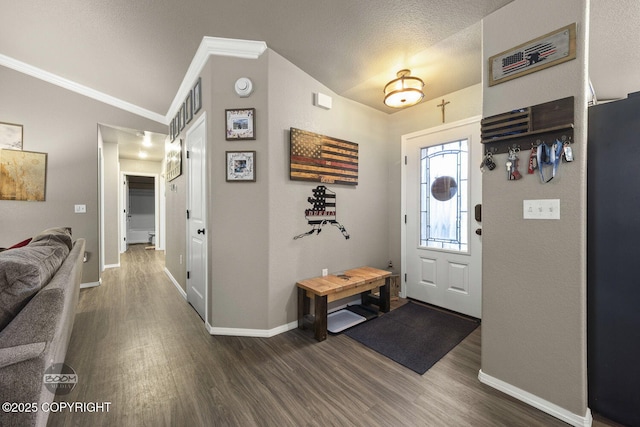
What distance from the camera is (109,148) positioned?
5098mm

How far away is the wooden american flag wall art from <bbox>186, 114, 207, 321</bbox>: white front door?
890 mm

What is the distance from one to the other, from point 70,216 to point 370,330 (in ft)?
14.3

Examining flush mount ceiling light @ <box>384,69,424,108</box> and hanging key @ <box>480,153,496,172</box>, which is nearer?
hanging key @ <box>480,153,496,172</box>

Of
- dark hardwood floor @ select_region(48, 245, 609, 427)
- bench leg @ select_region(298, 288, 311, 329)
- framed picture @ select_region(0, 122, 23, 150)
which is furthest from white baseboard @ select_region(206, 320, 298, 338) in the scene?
framed picture @ select_region(0, 122, 23, 150)

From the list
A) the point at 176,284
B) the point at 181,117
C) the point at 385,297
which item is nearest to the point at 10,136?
the point at 181,117

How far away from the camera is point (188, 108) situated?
3062 millimetres

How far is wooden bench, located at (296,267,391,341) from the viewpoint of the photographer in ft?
7.61

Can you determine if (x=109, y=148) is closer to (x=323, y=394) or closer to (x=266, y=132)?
(x=266, y=132)

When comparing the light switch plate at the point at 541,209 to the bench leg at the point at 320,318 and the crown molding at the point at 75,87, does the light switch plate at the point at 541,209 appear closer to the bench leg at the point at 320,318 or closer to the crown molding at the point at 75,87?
the bench leg at the point at 320,318

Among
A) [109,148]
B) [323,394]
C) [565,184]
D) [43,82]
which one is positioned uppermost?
[43,82]

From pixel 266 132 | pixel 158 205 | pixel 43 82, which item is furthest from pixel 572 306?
pixel 158 205

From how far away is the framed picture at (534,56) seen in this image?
147cm

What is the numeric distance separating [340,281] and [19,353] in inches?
83.0

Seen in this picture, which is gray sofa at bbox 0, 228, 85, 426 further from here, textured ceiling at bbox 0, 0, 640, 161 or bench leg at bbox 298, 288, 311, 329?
textured ceiling at bbox 0, 0, 640, 161
